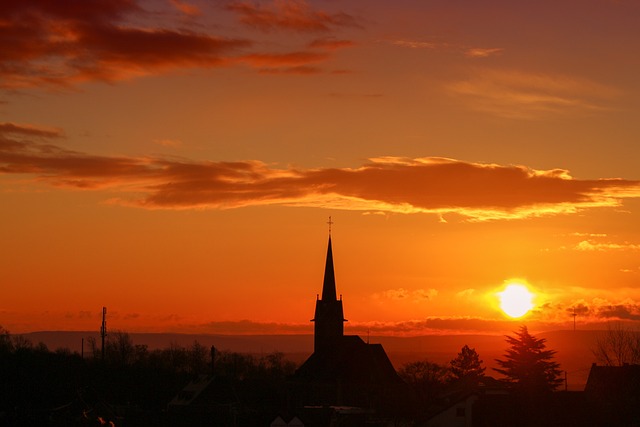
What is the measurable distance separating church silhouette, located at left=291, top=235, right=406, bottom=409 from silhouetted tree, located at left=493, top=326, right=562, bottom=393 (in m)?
31.7

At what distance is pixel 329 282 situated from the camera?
146 m

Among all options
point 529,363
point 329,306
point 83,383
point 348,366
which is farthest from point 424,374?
point 529,363

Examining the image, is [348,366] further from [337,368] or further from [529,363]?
[529,363]

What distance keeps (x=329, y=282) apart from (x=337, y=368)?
13.0m

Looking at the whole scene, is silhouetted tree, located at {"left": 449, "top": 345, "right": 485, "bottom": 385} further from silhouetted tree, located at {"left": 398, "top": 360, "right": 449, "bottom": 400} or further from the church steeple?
the church steeple

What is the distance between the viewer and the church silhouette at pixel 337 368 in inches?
5733

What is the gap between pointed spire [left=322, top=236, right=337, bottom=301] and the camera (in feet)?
478

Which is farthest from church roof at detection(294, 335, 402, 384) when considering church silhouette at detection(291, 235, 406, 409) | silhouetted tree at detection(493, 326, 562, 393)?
silhouetted tree at detection(493, 326, 562, 393)

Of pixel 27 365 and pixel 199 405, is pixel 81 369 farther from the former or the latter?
pixel 199 405

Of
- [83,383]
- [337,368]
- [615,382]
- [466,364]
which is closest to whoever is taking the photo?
[615,382]

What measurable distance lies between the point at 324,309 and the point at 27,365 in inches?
1486

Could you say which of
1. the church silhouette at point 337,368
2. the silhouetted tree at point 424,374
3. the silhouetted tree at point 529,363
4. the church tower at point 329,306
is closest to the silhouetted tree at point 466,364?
the silhouetted tree at point 424,374

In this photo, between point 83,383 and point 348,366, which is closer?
point 83,383

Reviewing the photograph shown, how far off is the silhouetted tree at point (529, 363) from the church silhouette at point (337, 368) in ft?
104
